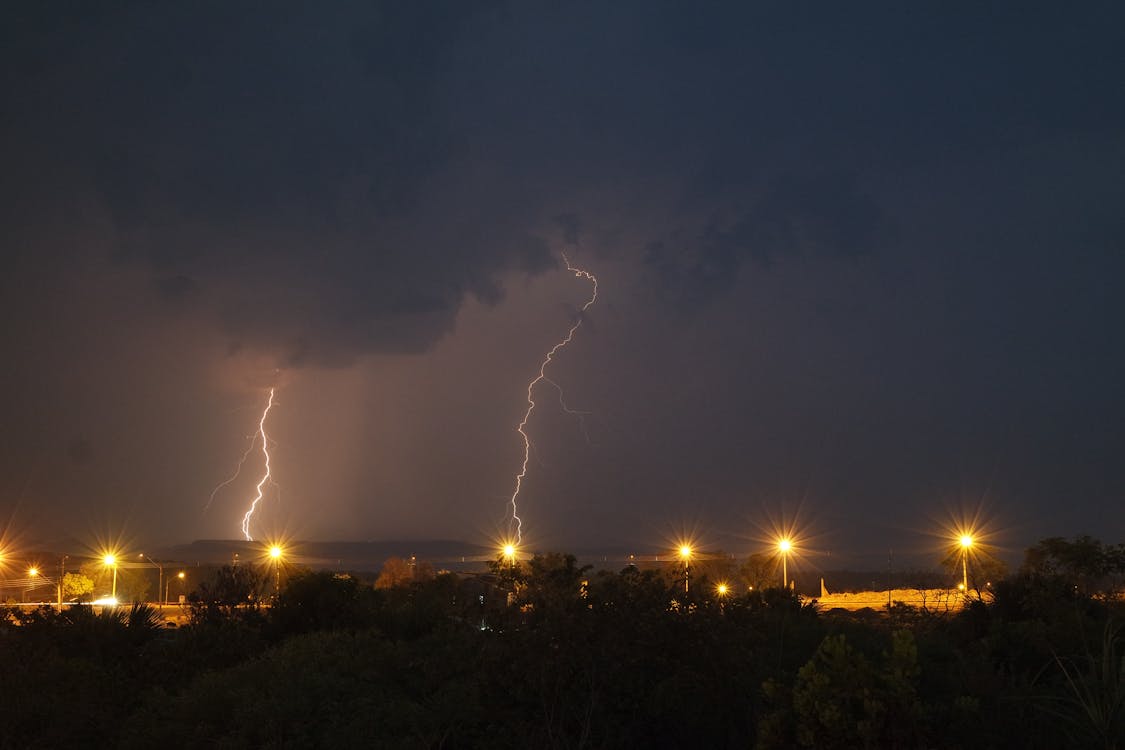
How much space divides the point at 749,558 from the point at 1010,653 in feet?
190

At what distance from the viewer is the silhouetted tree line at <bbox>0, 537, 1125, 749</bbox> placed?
8172 millimetres

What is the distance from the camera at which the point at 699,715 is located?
32.1 feet

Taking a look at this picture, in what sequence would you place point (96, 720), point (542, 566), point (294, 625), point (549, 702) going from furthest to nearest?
point (294, 625)
point (96, 720)
point (542, 566)
point (549, 702)

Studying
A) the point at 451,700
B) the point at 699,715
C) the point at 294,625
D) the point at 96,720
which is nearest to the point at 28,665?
the point at 96,720

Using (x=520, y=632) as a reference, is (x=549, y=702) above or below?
below

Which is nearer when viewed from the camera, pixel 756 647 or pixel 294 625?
pixel 756 647

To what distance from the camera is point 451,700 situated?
10.8 metres

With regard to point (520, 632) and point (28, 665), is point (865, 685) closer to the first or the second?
point (520, 632)

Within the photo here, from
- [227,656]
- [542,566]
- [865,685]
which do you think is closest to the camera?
[865,685]

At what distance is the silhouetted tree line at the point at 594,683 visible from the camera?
8172 millimetres

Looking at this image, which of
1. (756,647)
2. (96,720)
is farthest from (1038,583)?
(96,720)

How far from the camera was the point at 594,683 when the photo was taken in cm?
953

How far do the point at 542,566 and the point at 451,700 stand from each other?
6.65 ft

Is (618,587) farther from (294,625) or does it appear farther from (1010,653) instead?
(294,625)
